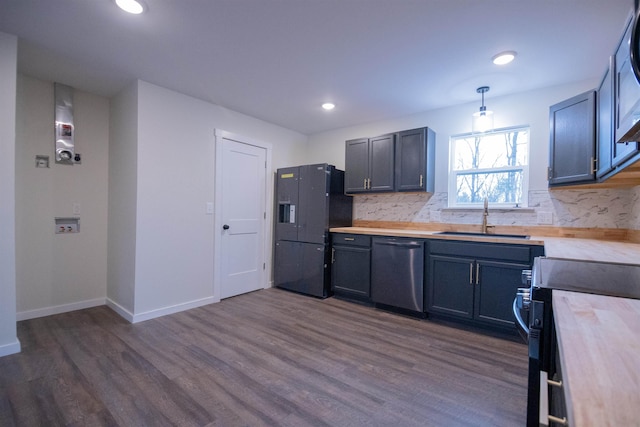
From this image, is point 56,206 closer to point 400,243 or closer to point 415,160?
point 400,243

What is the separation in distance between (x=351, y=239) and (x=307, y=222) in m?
0.69

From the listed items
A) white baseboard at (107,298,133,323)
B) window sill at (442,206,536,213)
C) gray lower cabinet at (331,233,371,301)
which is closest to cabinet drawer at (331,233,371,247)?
gray lower cabinet at (331,233,371,301)

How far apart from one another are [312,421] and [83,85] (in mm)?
3897

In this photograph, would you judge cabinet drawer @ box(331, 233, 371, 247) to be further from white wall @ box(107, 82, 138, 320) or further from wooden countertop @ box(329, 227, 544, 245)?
white wall @ box(107, 82, 138, 320)

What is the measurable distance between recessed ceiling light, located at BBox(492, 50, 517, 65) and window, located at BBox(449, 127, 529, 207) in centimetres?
101

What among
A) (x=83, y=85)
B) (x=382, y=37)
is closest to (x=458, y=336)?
(x=382, y=37)

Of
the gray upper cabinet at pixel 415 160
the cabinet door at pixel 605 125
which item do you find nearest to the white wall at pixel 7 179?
the gray upper cabinet at pixel 415 160

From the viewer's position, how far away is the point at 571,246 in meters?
2.15

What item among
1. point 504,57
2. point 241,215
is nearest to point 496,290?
point 504,57

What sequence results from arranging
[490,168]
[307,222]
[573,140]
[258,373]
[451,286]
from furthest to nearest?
1. [307,222]
2. [490,168]
3. [451,286]
4. [573,140]
5. [258,373]

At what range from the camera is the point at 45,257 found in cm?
309

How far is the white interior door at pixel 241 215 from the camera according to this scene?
12.1ft

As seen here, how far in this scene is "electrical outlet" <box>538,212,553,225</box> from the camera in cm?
297

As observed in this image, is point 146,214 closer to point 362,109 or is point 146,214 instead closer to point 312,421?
point 312,421
